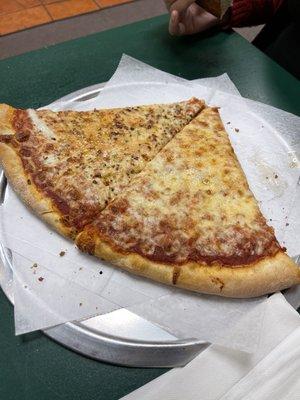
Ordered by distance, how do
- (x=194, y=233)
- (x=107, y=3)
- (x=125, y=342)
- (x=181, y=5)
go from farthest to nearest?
1. (x=107, y=3)
2. (x=181, y=5)
3. (x=194, y=233)
4. (x=125, y=342)

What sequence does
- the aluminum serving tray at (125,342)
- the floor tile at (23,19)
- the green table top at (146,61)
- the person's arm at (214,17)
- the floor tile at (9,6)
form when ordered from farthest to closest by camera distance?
the floor tile at (9,6) → the floor tile at (23,19) → the person's arm at (214,17) → the green table top at (146,61) → the aluminum serving tray at (125,342)

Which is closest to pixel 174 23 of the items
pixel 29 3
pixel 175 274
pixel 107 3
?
pixel 175 274

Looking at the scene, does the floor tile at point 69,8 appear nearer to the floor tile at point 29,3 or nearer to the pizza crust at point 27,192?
the floor tile at point 29,3

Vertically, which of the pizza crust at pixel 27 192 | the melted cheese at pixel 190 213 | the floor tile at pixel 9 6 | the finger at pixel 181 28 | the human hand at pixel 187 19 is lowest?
the floor tile at pixel 9 6

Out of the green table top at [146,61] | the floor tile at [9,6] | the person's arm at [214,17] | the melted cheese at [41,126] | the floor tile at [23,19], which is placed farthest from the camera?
the floor tile at [9,6]

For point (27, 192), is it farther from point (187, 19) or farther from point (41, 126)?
point (187, 19)

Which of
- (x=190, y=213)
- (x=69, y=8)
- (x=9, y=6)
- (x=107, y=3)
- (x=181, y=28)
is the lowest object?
(x=9, y=6)

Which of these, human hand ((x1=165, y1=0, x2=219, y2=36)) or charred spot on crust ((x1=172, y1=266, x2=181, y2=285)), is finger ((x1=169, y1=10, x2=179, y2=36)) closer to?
human hand ((x1=165, y1=0, x2=219, y2=36))

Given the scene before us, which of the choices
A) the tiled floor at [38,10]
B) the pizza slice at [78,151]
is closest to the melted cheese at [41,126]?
the pizza slice at [78,151]
